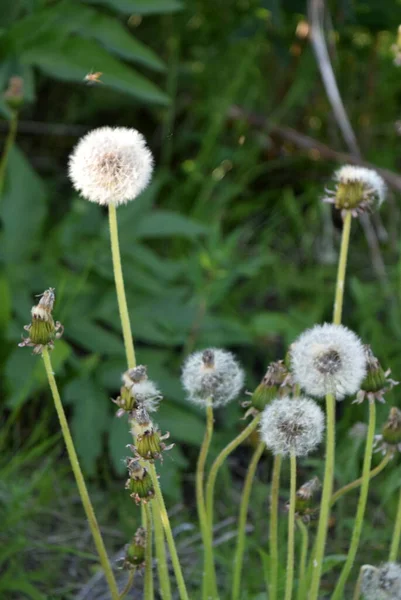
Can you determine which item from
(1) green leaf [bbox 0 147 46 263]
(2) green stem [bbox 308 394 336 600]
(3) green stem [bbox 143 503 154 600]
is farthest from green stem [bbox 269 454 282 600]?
(1) green leaf [bbox 0 147 46 263]

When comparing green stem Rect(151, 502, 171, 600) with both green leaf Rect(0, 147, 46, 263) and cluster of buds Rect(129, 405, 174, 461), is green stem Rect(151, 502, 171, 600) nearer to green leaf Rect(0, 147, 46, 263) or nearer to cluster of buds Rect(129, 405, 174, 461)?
cluster of buds Rect(129, 405, 174, 461)

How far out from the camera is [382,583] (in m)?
1.14

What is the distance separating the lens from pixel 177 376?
91.9 inches

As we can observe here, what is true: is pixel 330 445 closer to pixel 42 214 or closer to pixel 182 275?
pixel 42 214

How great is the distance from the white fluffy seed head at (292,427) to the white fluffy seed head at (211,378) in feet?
0.36

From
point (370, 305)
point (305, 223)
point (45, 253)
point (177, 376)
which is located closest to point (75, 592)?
point (177, 376)

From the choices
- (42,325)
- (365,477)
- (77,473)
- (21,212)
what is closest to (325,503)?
(365,477)

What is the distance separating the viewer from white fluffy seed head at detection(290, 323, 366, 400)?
1.00 meters

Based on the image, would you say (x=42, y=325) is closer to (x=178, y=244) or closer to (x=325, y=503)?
(x=325, y=503)

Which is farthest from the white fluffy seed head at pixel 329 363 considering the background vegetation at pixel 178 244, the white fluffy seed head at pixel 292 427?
the background vegetation at pixel 178 244

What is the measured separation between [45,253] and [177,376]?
1.57ft

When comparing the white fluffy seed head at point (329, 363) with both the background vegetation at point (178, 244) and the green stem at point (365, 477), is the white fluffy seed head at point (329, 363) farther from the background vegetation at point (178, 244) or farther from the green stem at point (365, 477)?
the background vegetation at point (178, 244)

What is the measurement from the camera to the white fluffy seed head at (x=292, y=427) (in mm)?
1040

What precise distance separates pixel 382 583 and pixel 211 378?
349 mm
